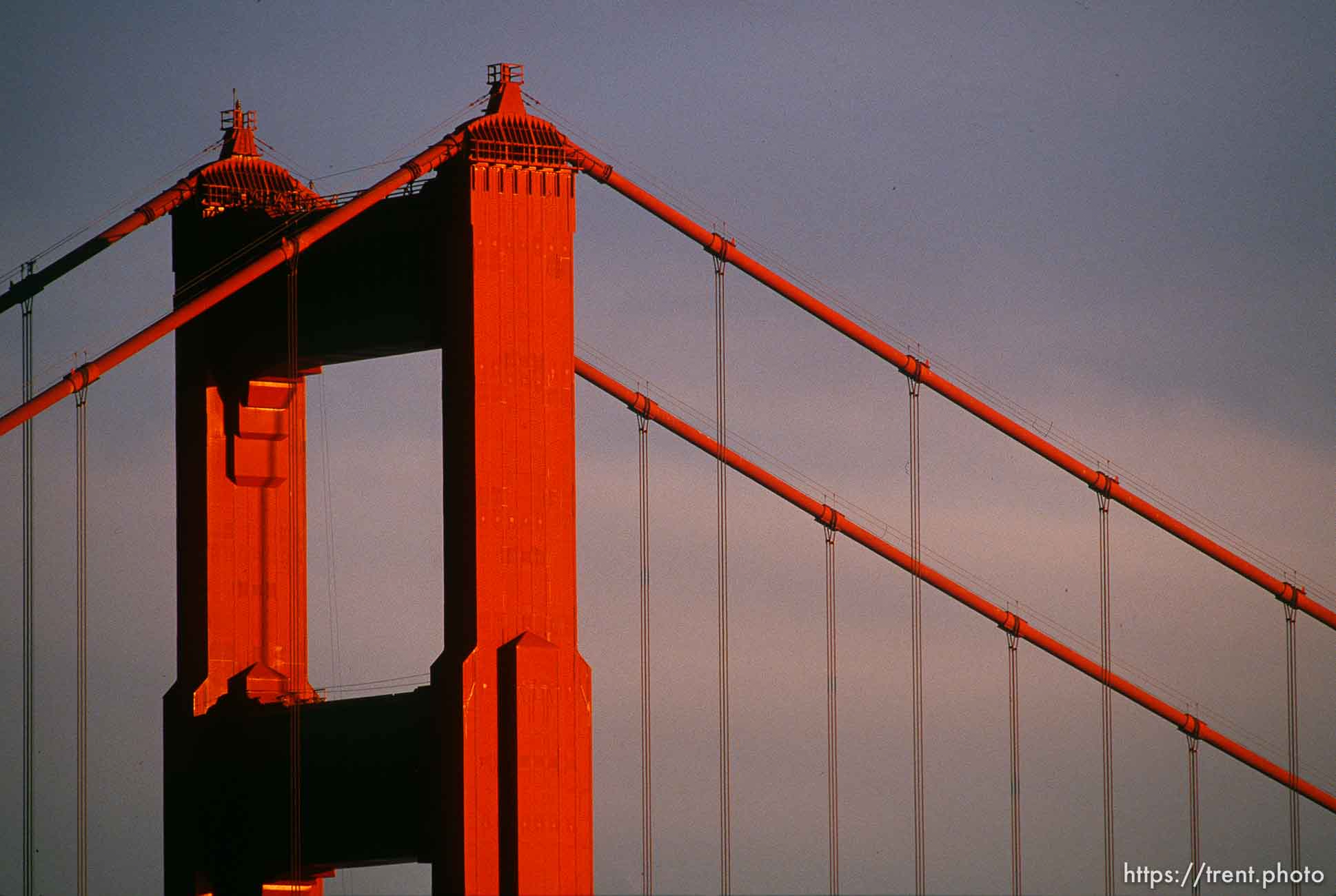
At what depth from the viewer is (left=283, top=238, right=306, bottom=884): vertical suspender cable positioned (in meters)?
72.1

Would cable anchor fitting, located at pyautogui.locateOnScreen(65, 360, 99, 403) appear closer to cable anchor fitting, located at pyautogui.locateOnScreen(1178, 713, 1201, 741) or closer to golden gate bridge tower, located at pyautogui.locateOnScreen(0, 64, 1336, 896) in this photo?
golden gate bridge tower, located at pyautogui.locateOnScreen(0, 64, 1336, 896)

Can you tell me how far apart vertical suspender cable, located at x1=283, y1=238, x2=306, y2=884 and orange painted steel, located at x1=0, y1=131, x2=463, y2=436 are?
0.89 m

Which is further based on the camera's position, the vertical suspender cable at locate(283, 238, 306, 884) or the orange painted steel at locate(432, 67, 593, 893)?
the vertical suspender cable at locate(283, 238, 306, 884)

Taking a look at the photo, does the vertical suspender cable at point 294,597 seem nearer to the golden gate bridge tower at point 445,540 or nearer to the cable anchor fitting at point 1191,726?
the golden gate bridge tower at point 445,540

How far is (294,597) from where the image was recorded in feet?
257

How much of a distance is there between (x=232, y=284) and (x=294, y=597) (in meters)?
12.3

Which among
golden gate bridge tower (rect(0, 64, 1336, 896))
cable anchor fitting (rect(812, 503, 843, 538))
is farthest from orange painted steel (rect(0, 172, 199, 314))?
cable anchor fitting (rect(812, 503, 843, 538))

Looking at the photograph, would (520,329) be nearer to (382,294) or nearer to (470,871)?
(382,294)

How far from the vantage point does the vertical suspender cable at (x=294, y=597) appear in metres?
72.1

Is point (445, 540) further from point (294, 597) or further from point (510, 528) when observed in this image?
point (294, 597)

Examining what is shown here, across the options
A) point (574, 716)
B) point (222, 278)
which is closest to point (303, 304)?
point (222, 278)

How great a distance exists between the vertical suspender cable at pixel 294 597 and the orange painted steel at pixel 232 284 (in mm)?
886

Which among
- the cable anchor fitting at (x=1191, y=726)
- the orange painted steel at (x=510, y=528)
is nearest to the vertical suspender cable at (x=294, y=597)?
the orange painted steel at (x=510, y=528)

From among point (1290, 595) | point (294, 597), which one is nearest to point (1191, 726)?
point (1290, 595)
